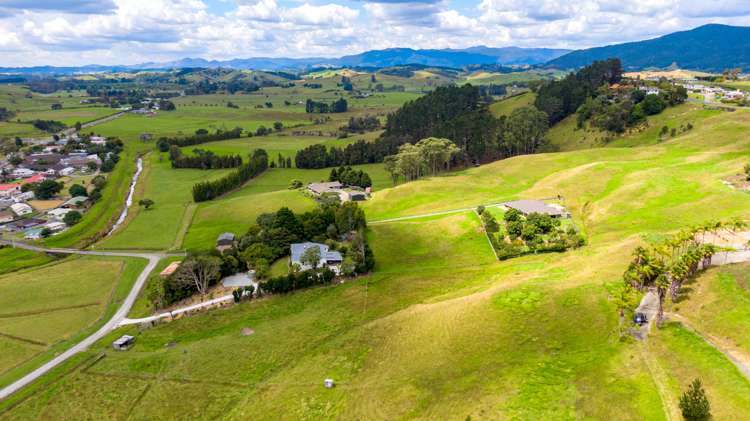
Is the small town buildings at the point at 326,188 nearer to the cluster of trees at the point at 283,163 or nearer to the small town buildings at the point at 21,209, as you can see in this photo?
the cluster of trees at the point at 283,163

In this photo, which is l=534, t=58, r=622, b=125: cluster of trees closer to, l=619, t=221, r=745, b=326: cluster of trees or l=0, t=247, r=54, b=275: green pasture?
l=619, t=221, r=745, b=326: cluster of trees

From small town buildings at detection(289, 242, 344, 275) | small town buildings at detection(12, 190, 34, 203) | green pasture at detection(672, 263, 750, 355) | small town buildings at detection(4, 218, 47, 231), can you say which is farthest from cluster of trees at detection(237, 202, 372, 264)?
small town buildings at detection(12, 190, 34, 203)

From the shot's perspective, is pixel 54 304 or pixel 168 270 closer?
pixel 54 304

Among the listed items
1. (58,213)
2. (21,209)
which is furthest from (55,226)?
(21,209)

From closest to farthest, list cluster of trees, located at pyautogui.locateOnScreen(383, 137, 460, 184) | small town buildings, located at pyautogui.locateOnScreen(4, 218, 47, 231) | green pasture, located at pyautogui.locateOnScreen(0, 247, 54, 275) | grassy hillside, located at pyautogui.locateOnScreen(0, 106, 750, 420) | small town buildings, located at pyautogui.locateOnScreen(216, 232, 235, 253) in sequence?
grassy hillside, located at pyautogui.locateOnScreen(0, 106, 750, 420) → green pasture, located at pyautogui.locateOnScreen(0, 247, 54, 275) → small town buildings, located at pyautogui.locateOnScreen(216, 232, 235, 253) → small town buildings, located at pyautogui.locateOnScreen(4, 218, 47, 231) → cluster of trees, located at pyautogui.locateOnScreen(383, 137, 460, 184)

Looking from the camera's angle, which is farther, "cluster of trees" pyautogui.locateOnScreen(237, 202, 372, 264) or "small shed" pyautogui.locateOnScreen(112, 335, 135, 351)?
"cluster of trees" pyautogui.locateOnScreen(237, 202, 372, 264)

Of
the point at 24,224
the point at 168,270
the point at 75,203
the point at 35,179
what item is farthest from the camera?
the point at 35,179

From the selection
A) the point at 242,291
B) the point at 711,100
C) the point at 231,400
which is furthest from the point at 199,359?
the point at 711,100

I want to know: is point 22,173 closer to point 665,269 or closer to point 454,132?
point 454,132
